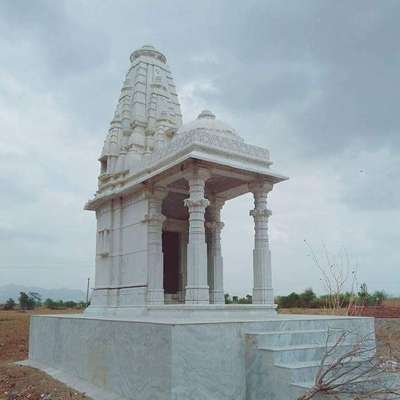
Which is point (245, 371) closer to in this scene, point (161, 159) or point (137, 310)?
point (137, 310)

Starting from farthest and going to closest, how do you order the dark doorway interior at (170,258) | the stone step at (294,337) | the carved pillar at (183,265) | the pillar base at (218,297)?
the dark doorway interior at (170,258)
the carved pillar at (183,265)
the pillar base at (218,297)
the stone step at (294,337)

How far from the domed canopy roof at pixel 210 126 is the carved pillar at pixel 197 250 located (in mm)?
1777

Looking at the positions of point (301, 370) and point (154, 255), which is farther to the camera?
point (154, 255)

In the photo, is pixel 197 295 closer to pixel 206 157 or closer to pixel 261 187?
pixel 206 157

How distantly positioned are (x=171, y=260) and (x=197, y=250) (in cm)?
421

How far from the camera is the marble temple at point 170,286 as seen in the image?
678 centimetres

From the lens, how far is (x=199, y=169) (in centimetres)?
967

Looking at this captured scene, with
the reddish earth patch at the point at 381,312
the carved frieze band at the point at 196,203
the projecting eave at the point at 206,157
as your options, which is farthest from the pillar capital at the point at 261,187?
the reddish earth patch at the point at 381,312

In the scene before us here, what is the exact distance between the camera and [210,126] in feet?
36.8

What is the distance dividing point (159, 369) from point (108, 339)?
2.15m

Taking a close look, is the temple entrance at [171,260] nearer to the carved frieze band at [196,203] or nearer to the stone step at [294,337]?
the carved frieze band at [196,203]

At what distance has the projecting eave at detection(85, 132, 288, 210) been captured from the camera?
974cm

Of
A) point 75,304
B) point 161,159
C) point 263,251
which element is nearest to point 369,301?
point 263,251

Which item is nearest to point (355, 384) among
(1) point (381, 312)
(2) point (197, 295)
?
(2) point (197, 295)
